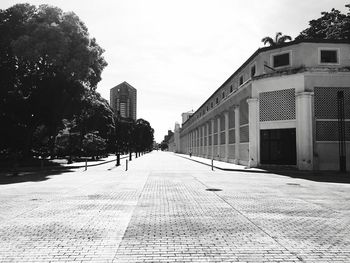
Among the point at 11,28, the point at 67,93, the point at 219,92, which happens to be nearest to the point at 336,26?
the point at 219,92

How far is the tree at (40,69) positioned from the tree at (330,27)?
33.4 m

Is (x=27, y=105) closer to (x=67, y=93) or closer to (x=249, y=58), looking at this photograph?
(x=67, y=93)

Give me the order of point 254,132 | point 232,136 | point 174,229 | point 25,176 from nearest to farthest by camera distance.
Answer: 1. point 174,229
2. point 25,176
3. point 254,132
4. point 232,136

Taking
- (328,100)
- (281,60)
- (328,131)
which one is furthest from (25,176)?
(328,100)

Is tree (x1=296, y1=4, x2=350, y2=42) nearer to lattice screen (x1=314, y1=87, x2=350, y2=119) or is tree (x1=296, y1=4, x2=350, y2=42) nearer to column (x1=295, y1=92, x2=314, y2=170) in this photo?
→ lattice screen (x1=314, y1=87, x2=350, y2=119)

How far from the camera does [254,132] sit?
29.3 metres

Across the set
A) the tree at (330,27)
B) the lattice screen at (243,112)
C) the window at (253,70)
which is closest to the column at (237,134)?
the lattice screen at (243,112)

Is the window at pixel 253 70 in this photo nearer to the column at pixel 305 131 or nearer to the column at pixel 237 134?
the column at pixel 237 134

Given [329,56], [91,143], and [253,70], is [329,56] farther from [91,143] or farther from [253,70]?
[91,143]

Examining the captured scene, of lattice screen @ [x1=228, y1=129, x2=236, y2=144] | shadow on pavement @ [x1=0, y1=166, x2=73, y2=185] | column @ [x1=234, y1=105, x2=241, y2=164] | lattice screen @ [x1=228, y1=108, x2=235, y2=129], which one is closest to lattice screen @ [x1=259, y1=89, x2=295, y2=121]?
column @ [x1=234, y1=105, x2=241, y2=164]

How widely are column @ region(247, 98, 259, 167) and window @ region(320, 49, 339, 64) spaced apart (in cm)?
640

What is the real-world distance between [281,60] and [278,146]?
25.1 ft

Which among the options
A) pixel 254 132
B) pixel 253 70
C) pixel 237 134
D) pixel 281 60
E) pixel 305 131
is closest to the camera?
pixel 305 131

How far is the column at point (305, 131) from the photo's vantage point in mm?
25859
